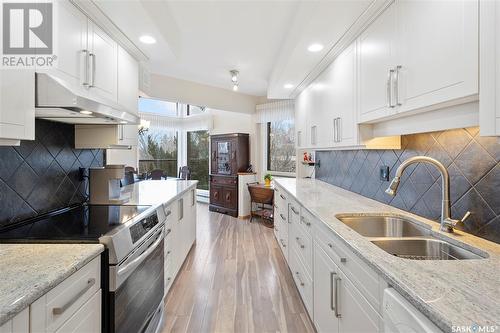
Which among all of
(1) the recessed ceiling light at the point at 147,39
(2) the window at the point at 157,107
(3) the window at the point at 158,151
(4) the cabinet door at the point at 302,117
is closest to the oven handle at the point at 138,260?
(1) the recessed ceiling light at the point at 147,39

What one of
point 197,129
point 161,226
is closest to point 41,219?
point 161,226

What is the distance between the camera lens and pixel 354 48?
206 cm

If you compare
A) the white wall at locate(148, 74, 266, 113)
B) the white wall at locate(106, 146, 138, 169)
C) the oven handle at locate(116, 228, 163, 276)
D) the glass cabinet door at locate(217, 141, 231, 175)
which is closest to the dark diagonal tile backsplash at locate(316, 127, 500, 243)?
the oven handle at locate(116, 228, 163, 276)

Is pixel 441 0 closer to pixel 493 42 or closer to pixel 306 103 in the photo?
pixel 493 42

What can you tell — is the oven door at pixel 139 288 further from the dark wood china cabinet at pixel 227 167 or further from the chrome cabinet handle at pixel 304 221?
the dark wood china cabinet at pixel 227 167

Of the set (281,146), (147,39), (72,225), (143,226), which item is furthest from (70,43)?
(281,146)

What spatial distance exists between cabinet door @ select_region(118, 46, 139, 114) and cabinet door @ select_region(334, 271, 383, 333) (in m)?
2.31

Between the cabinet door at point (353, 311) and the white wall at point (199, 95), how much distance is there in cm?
347

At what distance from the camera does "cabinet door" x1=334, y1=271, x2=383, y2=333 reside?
3.34ft

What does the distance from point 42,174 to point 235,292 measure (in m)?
1.86

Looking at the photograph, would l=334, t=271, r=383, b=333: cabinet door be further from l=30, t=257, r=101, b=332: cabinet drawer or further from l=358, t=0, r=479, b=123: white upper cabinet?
l=30, t=257, r=101, b=332: cabinet drawer

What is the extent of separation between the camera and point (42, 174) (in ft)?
5.63

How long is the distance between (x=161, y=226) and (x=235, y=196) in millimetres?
3479

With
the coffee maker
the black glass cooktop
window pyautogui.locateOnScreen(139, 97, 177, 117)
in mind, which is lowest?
the black glass cooktop
